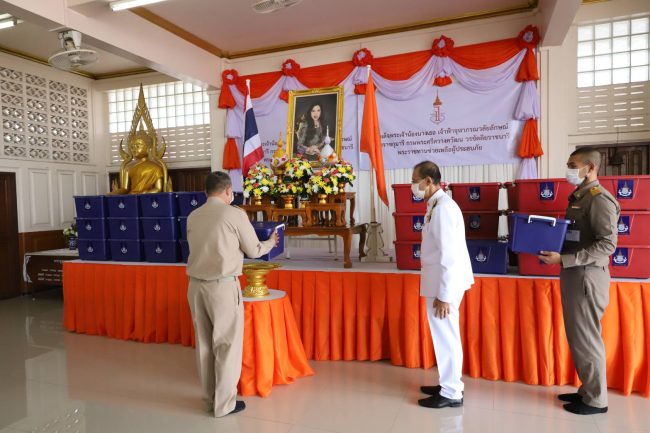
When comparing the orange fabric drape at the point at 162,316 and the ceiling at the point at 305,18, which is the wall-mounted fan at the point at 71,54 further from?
the orange fabric drape at the point at 162,316

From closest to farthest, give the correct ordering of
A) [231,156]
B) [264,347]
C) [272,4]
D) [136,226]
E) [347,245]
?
1. [264,347]
2. [272,4]
3. [347,245]
4. [136,226]
5. [231,156]

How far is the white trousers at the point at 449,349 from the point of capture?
9.17ft

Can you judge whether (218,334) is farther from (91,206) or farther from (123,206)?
(91,206)

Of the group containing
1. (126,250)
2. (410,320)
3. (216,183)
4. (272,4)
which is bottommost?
(410,320)

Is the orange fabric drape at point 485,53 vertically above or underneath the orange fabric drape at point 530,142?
above

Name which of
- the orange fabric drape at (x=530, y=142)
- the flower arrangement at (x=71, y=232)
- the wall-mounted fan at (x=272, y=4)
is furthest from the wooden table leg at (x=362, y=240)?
the flower arrangement at (x=71, y=232)

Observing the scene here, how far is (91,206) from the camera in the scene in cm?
487

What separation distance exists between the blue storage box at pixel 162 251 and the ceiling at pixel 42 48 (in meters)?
2.76

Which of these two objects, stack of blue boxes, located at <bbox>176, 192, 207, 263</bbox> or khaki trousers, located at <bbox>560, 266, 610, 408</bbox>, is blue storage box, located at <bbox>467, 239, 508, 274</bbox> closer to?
khaki trousers, located at <bbox>560, 266, 610, 408</bbox>

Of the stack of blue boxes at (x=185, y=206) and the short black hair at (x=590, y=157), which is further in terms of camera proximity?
the stack of blue boxes at (x=185, y=206)

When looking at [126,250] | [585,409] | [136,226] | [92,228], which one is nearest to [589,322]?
[585,409]

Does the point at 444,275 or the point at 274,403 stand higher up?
the point at 444,275

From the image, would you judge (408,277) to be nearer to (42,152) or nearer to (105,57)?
(105,57)

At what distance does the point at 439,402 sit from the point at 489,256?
47.8 inches
